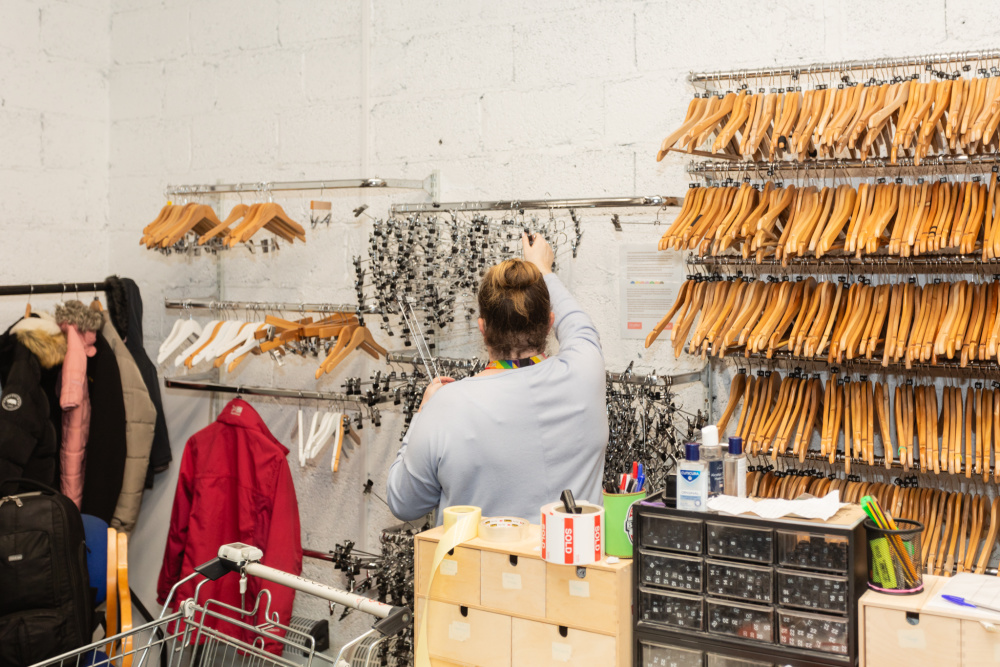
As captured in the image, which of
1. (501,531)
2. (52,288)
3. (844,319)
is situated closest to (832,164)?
(844,319)

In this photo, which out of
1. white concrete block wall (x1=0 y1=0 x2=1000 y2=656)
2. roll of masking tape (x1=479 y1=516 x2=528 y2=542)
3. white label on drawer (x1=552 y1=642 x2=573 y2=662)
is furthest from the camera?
white concrete block wall (x1=0 y1=0 x2=1000 y2=656)

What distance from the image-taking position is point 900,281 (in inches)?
102

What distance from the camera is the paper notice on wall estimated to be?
2996 mm

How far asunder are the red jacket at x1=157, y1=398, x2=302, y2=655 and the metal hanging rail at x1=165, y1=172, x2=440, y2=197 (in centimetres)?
88

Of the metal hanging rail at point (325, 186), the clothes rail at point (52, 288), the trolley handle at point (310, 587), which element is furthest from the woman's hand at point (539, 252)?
the clothes rail at point (52, 288)

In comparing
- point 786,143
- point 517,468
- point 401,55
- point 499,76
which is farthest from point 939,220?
point 401,55

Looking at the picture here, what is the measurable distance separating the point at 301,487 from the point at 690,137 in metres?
2.34

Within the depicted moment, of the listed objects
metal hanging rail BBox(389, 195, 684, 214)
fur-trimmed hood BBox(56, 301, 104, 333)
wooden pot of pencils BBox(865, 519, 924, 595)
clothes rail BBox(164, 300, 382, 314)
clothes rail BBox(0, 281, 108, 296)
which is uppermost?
metal hanging rail BBox(389, 195, 684, 214)

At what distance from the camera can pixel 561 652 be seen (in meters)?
1.63

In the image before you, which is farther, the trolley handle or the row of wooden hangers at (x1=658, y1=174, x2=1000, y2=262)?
the row of wooden hangers at (x1=658, y1=174, x2=1000, y2=262)

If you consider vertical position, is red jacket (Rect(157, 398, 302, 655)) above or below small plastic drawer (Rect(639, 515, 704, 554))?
below

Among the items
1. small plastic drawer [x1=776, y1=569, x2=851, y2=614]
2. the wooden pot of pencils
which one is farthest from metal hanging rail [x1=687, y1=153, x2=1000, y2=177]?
small plastic drawer [x1=776, y1=569, x2=851, y2=614]

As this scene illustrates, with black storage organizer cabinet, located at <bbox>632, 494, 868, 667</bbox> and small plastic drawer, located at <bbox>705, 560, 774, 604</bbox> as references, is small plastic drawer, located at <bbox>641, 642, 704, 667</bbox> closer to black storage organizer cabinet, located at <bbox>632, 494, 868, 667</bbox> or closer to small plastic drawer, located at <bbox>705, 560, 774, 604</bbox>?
black storage organizer cabinet, located at <bbox>632, 494, 868, 667</bbox>

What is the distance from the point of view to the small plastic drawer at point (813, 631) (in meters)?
1.52
